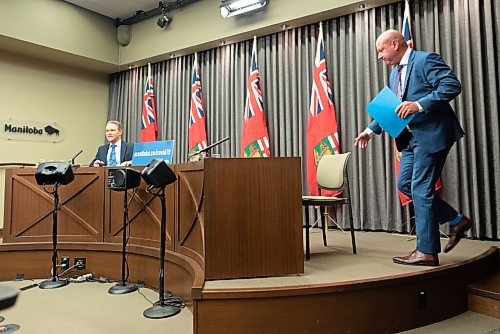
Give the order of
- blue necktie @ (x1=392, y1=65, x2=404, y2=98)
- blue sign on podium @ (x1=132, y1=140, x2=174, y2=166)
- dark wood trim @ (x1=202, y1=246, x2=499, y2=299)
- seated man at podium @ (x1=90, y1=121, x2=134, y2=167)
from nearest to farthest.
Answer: dark wood trim @ (x1=202, y1=246, x2=499, y2=299)
blue necktie @ (x1=392, y1=65, x2=404, y2=98)
blue sign on podium @ (x1=132, y1=140, x2=174, y2=166)
seated man at podium @ (x1=90, y1=121, x2=134, y2=167)

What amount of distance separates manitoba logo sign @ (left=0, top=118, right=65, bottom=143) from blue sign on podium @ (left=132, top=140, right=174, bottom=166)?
3427mm

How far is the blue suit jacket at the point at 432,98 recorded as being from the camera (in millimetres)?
2199

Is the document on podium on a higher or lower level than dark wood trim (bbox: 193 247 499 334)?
higher

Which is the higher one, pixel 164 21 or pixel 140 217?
pixel 164 21

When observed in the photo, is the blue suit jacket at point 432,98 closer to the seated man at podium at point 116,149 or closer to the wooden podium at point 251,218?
the wooden podium at point 251,218

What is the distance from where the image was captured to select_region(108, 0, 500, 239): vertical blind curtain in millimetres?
3750

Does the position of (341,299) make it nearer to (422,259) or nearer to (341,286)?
(341,286)

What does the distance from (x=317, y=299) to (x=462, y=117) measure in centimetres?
279

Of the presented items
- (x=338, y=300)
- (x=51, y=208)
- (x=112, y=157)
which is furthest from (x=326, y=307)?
(x=112, y=157)

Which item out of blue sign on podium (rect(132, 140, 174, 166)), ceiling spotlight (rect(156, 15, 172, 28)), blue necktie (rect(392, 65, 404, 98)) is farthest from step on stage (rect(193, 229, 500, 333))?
ceiling spotlight (rect(156, 15, 172, 28))

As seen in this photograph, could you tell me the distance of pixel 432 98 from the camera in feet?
7.20

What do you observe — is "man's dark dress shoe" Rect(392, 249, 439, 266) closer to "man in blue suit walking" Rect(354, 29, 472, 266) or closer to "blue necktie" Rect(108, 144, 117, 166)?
"man in blue suit walking" Rect(354, 29, 472, 266)

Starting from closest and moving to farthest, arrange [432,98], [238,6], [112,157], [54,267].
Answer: [432,98] → [54,267] → [112,157] → [238,6]

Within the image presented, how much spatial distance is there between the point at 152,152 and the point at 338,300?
78.5 inches
